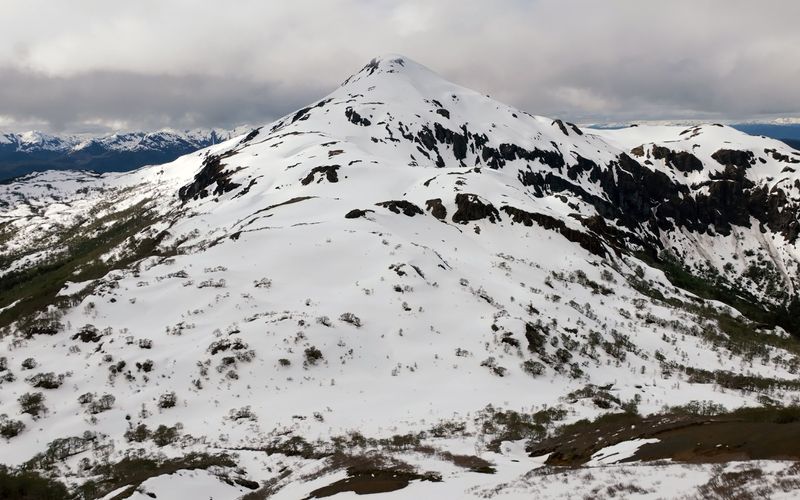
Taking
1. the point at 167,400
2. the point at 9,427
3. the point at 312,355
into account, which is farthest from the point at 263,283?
the point at 9,427

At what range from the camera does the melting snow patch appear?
58.9 feet

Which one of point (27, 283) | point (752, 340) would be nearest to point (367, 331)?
point (752, 340)

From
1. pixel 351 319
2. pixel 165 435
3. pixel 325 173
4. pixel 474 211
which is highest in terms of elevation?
pixel 325 173

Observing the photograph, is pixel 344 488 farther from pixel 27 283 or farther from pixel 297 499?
pixel 27 283

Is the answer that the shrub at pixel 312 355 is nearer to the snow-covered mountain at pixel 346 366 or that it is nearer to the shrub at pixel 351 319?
the snow-covered mountain at pixel 346 366

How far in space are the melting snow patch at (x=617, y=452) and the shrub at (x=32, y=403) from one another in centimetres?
3037

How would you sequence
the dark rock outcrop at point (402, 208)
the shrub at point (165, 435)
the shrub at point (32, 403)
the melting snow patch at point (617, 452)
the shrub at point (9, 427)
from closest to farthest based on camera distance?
1. the melting snow patch at point (617, 452)
2. the shrub at point (165, 435)
3. the shrub at point (9, 427)
4. the shrub at point (32, 403)
5. the dark rock outcrop at point (402, 208)

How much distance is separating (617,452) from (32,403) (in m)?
32.5

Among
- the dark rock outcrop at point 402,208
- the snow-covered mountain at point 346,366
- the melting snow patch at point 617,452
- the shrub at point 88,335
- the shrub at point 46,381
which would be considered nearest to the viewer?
the melting snow patch at point 617,452

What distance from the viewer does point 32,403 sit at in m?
28.3

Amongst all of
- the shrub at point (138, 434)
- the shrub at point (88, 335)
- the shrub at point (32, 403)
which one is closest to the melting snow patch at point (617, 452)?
the shrub at point (138, 434)

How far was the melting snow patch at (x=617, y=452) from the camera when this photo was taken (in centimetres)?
1795

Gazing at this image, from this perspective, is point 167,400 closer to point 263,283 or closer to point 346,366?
point 346,366

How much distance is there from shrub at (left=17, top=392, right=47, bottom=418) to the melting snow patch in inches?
1196
